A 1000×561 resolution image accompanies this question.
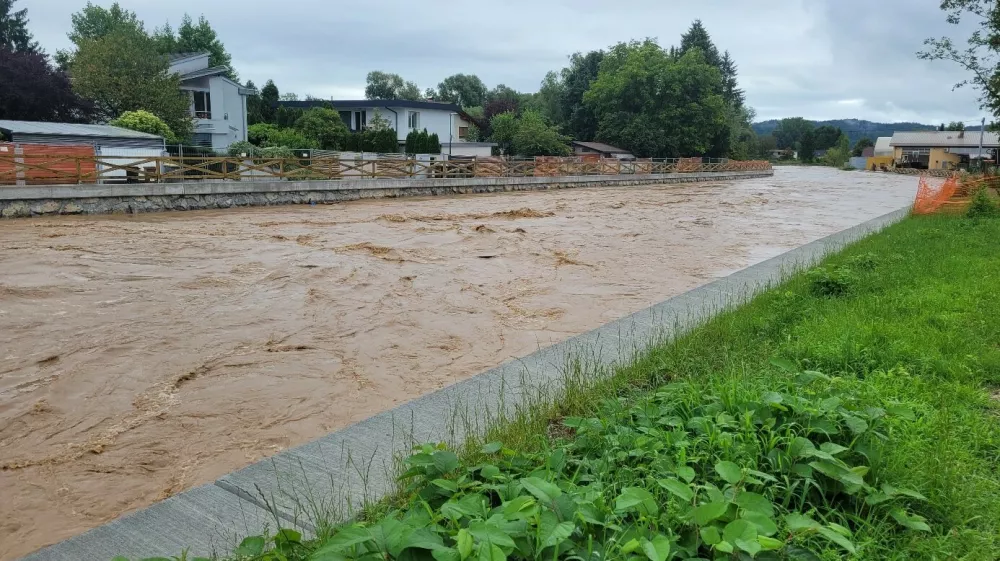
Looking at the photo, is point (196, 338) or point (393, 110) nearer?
point (196, 338)

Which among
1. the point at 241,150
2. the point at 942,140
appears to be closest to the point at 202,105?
the point at 241,150

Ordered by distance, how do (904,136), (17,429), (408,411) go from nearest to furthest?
(408,411), (17,429), (904,136)

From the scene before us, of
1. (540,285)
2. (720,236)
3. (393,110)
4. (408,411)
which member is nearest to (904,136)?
(393,110)

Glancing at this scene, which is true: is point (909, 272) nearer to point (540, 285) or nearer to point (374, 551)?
point (540, 285)

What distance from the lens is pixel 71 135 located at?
2975cm

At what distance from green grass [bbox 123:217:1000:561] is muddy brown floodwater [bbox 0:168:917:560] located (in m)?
2.77

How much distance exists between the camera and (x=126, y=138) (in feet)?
105

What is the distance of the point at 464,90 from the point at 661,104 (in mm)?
38332

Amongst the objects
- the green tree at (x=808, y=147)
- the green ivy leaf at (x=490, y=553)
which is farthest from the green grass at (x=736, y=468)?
the green tree at (x=808, y=147)

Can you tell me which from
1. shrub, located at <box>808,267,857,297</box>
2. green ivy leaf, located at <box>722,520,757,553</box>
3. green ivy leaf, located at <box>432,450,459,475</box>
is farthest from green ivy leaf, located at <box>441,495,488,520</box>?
shrub, located at <box>808,267,857,297</box>

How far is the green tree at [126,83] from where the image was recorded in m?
41.1

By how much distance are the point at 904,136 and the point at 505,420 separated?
11807 cm

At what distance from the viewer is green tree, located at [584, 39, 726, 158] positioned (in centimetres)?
7069

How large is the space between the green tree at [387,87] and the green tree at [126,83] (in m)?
61.3
